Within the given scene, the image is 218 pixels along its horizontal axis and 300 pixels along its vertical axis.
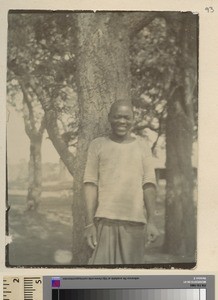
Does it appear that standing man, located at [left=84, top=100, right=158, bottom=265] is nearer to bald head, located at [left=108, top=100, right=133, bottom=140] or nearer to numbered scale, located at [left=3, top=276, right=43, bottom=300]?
bald head, located at [left=108, top=100, right=133, bottom=140]

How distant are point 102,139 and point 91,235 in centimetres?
28

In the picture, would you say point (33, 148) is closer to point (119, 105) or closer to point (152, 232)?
point (119, 105)

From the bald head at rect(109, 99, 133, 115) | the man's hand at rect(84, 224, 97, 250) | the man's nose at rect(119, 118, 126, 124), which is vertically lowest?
the man's hand at rect(84, 224, 97, 250)

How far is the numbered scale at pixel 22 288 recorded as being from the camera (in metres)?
1.17

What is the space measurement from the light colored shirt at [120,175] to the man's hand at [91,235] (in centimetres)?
4

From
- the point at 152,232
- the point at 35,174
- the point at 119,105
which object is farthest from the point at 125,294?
the point at 119,105

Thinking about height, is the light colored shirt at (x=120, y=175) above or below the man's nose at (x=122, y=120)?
below

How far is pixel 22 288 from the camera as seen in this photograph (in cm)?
117

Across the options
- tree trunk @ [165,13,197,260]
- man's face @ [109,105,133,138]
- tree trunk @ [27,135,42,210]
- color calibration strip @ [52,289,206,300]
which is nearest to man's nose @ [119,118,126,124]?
man's face @ [109,105,133,138]

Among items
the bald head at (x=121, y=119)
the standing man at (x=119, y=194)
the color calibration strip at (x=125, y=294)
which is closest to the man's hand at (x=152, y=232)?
the standing man at (x=119, y=194)

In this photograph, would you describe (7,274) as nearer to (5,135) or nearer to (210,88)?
(5,135)

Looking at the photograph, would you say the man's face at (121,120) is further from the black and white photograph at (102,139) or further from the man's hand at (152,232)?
the man's hand at (152,232)

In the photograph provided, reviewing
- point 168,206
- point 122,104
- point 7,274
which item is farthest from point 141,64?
point 7,274

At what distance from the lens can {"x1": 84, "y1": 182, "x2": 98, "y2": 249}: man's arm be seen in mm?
1158
